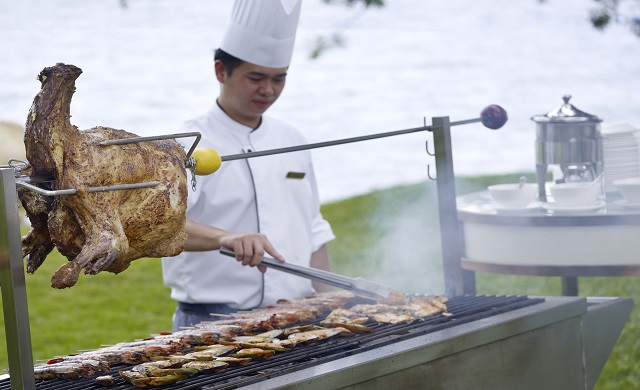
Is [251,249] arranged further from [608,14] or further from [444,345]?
[608,14]

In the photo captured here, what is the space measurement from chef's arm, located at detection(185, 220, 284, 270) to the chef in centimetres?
31

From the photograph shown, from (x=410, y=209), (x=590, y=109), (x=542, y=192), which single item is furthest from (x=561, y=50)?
(x=542, y=192)

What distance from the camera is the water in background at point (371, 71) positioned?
10.9m

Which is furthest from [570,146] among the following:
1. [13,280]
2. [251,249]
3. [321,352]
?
[13,280]

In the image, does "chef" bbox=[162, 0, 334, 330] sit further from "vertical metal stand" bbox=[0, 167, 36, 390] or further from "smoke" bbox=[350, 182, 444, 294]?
"smoke" bbox=[350, 182, 444, 294]

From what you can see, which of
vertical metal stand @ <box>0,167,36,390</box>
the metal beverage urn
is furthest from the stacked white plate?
vertical metal stand @ <box>0,167,36,390</box>

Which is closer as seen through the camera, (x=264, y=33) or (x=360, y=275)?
(x=264, y=33)

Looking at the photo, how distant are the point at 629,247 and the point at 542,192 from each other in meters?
0.64

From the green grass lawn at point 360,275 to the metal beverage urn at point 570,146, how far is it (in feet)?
5.92

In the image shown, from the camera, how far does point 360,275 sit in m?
8.35

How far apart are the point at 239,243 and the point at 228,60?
1.05 m

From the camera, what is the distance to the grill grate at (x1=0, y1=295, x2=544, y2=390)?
2129 millimetres

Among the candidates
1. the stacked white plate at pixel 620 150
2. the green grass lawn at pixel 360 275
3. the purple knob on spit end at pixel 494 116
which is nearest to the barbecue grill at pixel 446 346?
the purple knob on spit end at pixel 494 116

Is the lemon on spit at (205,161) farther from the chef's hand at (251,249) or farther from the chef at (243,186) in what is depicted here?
the chef at (243,186)
